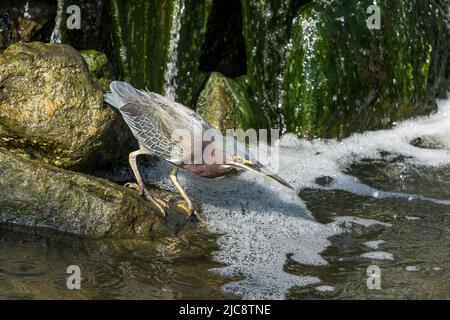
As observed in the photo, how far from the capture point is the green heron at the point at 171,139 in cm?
632

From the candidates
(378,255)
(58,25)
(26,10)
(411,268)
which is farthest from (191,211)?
(26,10)

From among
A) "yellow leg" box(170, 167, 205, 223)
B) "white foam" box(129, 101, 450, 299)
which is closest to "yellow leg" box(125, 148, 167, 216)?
"yellow leg" box(170, 167, 205, 223)

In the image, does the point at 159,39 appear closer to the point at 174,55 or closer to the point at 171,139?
the point at 174,55

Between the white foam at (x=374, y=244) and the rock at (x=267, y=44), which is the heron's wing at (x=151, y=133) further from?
the rock at (x=267, y=44)

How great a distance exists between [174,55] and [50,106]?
2644mm

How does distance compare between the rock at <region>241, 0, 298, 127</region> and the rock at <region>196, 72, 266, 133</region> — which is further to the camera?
the rock at <region>241, 0, 298, 127</region>

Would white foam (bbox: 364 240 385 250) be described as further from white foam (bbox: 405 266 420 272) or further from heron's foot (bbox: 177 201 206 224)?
heron's foot (bbox: 177 201 206 224)

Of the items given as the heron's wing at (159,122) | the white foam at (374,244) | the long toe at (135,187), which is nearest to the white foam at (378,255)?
the white foam at (374,244)

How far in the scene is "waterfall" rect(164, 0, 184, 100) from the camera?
9195mm

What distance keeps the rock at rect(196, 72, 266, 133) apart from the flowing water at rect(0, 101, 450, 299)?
31.1 inches

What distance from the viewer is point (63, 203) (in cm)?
633

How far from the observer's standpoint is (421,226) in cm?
715
